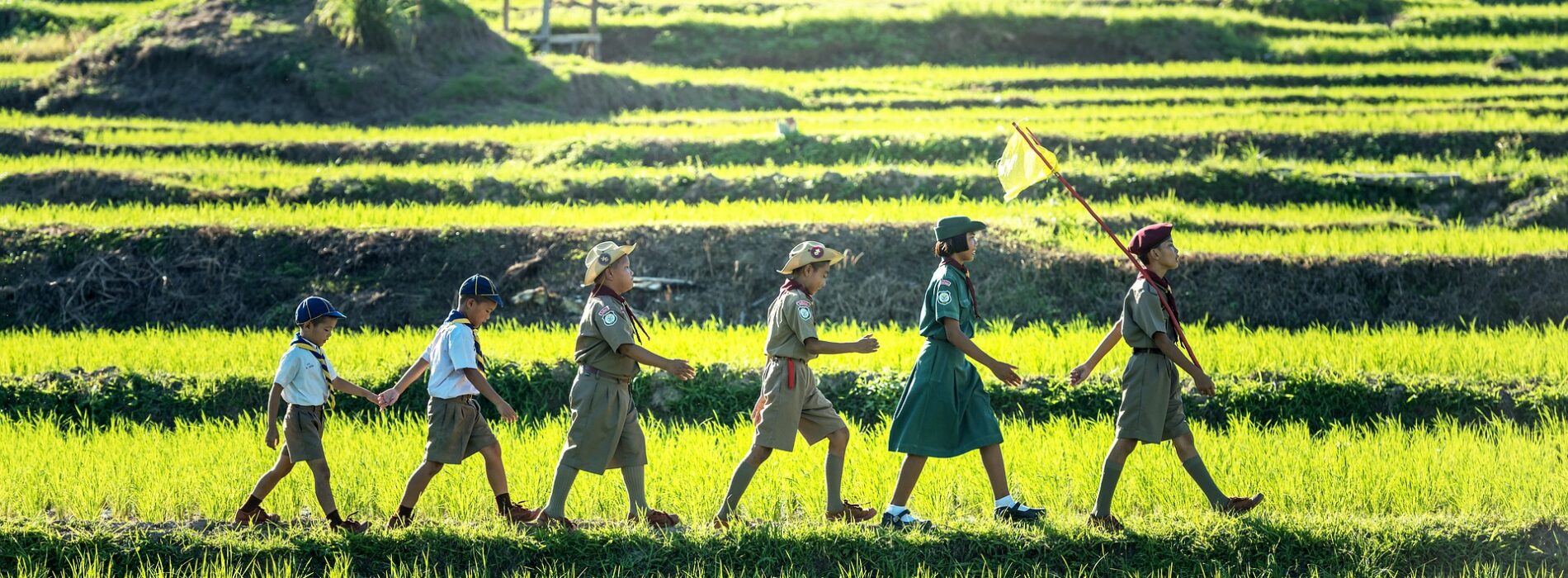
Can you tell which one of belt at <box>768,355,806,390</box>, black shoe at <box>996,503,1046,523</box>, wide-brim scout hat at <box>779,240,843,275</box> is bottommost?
black shoe at <box>996,503,1046,523</box>

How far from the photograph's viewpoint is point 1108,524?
20.1 ft

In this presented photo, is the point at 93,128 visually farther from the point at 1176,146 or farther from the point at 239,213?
the point at 1176,146

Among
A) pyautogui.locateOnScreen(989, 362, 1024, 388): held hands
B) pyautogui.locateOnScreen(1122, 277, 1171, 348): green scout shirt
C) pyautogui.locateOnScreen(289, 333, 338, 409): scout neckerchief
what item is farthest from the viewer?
pyautogui.locateOnScreen(289, 333, 338, 409): scout neckerchief

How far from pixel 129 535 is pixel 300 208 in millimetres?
8300

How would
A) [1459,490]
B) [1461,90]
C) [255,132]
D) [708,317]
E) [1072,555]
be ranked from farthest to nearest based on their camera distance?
[1461,90], [255,132], [708,317], [1459,490], [1072,555]

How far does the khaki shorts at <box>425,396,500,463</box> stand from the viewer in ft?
20.5

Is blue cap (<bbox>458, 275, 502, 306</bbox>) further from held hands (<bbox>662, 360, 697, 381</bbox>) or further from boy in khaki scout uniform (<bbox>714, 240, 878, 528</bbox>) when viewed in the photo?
boy in khaki scout uniform (<bbox>714, 240, 878, 528</bbox>)

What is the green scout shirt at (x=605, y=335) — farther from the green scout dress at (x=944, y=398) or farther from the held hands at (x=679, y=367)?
the green scout dress at (x=944, y=398)

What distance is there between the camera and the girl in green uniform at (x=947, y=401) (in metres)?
6.16

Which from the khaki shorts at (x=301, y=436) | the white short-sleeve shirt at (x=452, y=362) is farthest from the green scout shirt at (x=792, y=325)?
the khaki shorts at (x=301, y=436)

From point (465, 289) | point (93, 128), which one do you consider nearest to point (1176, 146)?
point (465, 289)

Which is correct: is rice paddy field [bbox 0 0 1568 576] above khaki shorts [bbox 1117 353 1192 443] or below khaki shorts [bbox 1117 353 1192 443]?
below

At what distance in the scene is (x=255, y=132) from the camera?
18734mm

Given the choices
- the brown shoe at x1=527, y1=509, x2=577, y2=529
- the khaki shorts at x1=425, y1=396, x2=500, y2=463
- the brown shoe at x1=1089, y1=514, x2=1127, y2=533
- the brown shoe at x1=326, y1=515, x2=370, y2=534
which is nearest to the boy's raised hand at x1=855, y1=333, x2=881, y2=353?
the brown shoe at x1=1089, y1=514, x2=1127, y2=533
